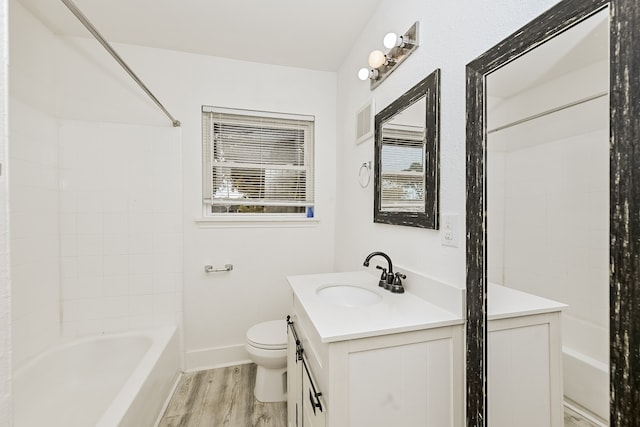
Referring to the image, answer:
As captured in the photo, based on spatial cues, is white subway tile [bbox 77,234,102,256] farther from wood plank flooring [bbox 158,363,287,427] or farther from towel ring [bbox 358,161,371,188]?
towel ring [bbox 358,161,371,188]

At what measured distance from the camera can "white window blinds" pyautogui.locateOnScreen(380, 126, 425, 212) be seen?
129cm

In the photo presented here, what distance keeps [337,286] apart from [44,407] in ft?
5.86

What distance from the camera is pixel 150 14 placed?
171 cm

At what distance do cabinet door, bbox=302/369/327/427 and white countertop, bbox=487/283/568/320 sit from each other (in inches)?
25.4

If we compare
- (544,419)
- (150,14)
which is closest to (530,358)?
(544,419)

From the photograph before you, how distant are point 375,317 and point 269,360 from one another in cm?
104

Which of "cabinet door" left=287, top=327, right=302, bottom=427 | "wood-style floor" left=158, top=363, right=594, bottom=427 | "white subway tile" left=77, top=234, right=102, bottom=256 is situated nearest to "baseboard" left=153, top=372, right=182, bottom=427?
"wood-style floor" left=158, top=363, right=594, bottom=427

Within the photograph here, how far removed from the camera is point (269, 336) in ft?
5.97

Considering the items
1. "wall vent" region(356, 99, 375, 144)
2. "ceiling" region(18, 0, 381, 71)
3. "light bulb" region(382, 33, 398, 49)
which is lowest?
"wall vent" region(356, 99, 375, 144)

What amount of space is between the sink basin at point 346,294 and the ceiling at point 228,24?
167 cm

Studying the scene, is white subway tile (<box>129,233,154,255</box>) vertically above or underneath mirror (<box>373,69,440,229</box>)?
underneath

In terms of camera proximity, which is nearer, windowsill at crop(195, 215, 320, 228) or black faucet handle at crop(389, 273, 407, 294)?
black faucet handle at crop(389, 273, 407, 294)

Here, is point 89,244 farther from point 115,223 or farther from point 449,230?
point 449,230

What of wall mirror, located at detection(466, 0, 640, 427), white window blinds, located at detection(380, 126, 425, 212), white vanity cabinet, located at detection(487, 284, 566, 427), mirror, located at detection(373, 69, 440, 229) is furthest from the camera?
white window blinds, located at detection(380, 126, 425, 212)
